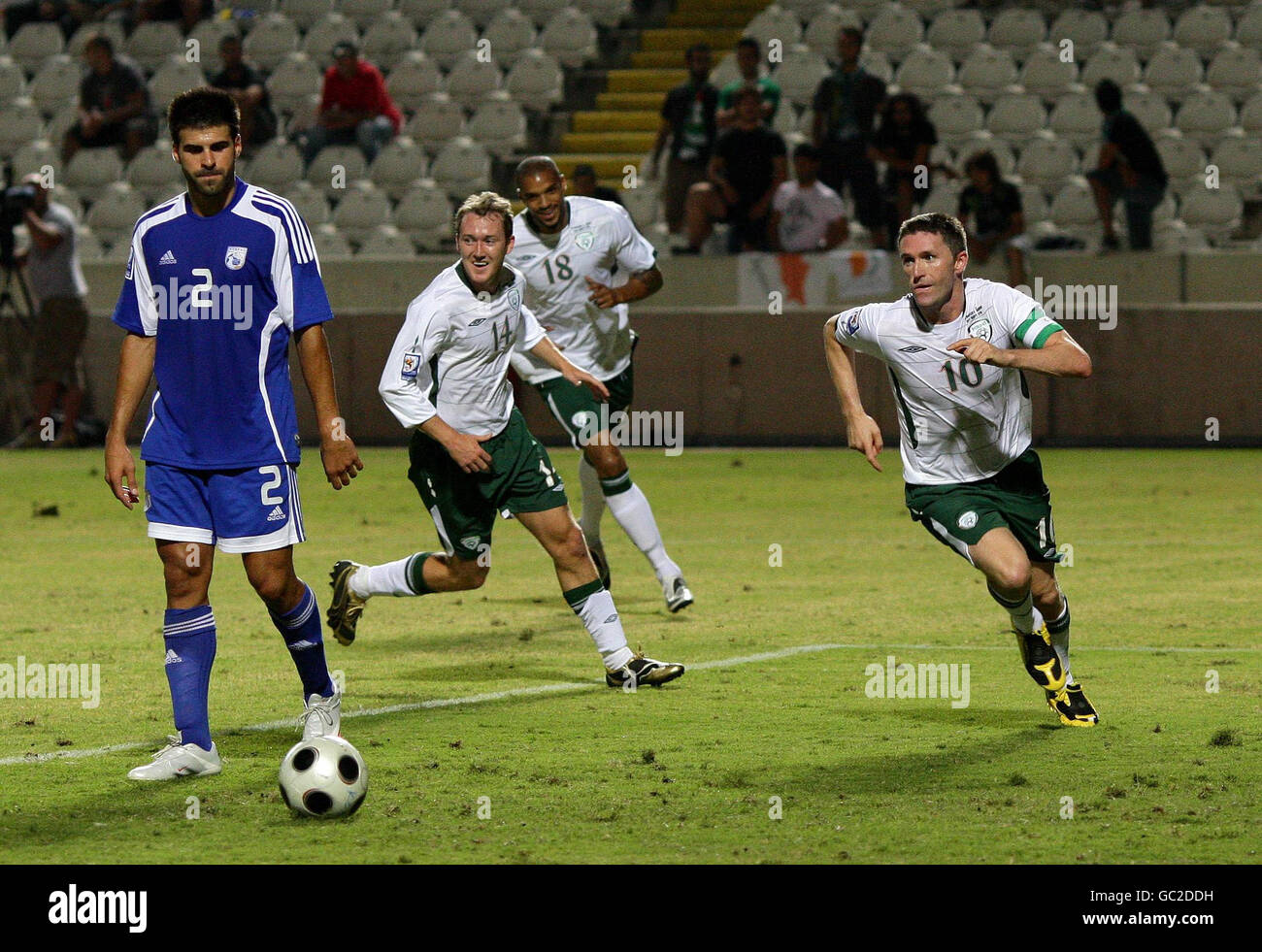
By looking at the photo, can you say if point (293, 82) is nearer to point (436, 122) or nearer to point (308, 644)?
point (436, 122)

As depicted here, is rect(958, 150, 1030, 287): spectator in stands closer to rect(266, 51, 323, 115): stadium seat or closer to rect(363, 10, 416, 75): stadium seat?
rect(363, 10, 416, 75): stadium seat

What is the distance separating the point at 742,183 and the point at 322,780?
585 inches

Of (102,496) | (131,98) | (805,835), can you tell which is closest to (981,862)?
(805,835)

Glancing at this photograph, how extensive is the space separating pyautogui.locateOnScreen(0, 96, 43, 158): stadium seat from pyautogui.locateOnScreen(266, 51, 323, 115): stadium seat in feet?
10.3

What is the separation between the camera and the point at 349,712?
778cm

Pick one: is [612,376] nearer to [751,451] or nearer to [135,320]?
[135,320]

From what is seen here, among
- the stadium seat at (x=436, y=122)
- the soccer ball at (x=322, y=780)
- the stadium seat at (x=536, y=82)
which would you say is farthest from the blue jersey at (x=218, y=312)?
the stadium seat at (x=536, y=82)

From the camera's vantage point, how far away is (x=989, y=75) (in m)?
22.6

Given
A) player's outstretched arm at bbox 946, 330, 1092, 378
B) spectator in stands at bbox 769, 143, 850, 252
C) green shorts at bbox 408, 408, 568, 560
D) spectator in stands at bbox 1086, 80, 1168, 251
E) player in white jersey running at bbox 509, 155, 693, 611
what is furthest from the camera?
spectator in stands at bbox 769, 143, 850, 252

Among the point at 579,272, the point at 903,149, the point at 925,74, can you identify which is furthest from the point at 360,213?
the point at 579,272

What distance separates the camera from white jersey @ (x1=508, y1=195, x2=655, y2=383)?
35.3ft

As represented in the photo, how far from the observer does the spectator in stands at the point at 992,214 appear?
19094 millimetres

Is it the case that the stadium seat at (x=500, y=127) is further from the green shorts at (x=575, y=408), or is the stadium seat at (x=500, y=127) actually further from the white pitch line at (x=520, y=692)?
the white pitch line at (x=520, y=692)

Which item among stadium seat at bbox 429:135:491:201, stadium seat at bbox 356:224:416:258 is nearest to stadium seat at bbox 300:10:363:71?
stadium seat at bbox 429:135:491:201
